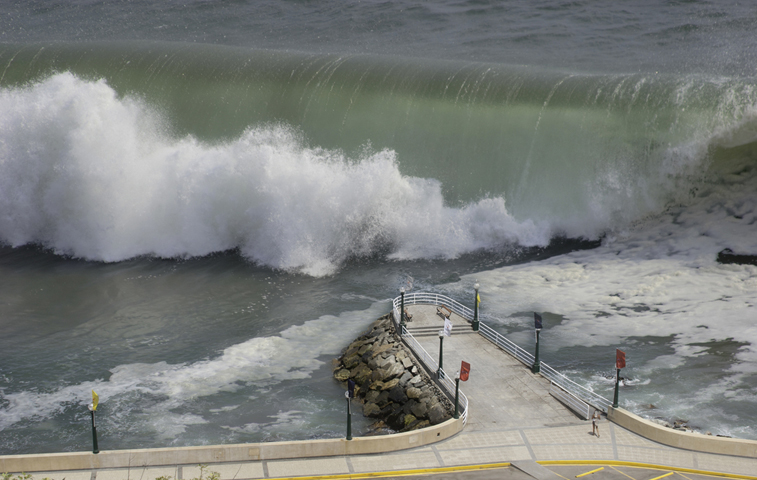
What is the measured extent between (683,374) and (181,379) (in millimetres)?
17359

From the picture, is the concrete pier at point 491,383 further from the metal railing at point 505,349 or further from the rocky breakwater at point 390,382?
the rocky breakwater at point 390,382

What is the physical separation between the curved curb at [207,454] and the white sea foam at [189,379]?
343 centimetres

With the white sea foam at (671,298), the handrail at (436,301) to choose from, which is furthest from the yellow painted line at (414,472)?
the handrail at (436,301)

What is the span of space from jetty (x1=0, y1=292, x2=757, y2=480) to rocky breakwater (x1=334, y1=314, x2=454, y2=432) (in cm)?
98

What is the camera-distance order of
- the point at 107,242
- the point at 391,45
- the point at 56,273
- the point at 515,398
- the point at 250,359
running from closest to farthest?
the point at 515,398 < the point at 250,359 < the point at 56,273 < the point at 107,242 < the point at 391,45

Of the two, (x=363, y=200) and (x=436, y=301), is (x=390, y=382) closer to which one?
(x=436, y=301)

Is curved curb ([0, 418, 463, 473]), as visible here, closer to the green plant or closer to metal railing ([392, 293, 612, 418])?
the green plant

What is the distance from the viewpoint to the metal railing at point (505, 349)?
23344 millimetres

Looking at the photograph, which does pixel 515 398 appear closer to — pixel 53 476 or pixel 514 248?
pixel 53 476

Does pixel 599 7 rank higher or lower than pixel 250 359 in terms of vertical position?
higher

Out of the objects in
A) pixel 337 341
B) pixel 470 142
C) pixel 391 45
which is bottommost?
pixel 337 341

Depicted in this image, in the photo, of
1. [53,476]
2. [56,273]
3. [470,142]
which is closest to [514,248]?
[470,142]

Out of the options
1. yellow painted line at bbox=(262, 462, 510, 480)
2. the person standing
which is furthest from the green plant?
the person standing

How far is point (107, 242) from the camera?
130 feet
